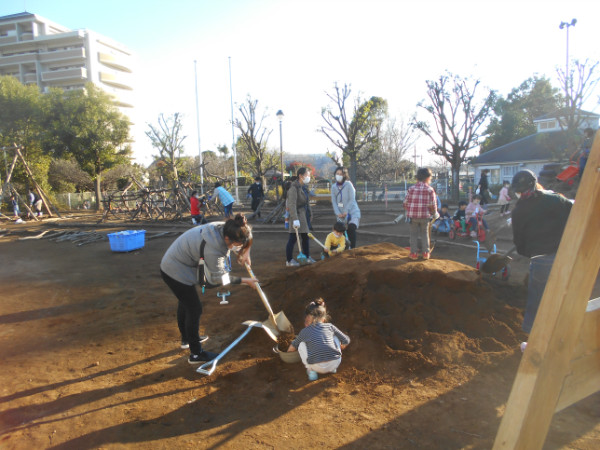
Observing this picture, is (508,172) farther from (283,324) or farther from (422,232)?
(283,324)

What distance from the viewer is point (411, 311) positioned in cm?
407

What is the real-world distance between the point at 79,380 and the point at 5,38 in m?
66.7

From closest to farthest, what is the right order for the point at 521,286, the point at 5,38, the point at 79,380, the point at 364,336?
the point at 79,380, the point at 364,336, the point at 521,286, the point at 5,38

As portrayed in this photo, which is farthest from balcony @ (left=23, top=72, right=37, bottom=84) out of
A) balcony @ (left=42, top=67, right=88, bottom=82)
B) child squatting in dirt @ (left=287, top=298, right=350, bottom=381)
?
child squatting in dirt @ (left=287, top=298, right=350, bottom=381)

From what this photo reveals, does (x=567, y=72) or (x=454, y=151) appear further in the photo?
(x=454, y=151)

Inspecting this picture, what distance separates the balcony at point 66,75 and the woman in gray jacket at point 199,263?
58.9 metres

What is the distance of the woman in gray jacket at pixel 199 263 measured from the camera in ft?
11.5

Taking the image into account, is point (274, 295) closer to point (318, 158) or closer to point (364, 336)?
point (364, 336)

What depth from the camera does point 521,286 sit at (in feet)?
16.4

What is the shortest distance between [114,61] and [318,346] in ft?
214

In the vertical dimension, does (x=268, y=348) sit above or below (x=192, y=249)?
below

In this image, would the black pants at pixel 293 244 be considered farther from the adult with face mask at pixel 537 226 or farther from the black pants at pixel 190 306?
the adult with face mask at pixel 537 226

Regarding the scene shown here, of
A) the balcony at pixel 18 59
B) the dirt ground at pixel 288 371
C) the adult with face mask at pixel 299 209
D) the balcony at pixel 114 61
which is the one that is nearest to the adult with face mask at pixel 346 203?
the adult with face mask at pixel 299 209

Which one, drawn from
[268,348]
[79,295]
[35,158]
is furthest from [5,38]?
[268,348]
